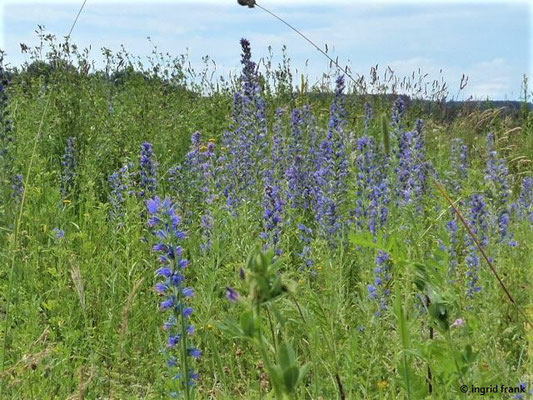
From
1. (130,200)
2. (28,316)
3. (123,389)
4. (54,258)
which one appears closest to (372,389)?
(123,389)

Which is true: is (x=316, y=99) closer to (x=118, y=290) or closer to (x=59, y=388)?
(x=118, y=290)

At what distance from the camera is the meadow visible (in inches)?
54.5

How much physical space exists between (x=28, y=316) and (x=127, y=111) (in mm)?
4339

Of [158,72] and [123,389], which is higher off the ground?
[158,72]

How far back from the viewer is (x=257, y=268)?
765 millimetres

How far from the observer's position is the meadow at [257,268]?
138 cm

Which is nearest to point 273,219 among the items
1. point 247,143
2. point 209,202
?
point 209,202

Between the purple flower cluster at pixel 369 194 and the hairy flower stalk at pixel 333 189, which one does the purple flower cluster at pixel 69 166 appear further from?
the purple flower cluster at pixel 369 194

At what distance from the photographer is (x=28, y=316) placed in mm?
2746

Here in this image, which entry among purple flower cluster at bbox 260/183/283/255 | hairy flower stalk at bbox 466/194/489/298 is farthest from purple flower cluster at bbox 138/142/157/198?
hairy flower stalk at bbox 466/194/489/298

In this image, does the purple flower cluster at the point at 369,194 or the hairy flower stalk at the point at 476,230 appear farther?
the purple flower cluster at the point at 369,194

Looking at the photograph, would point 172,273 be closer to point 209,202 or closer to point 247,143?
point 209,202

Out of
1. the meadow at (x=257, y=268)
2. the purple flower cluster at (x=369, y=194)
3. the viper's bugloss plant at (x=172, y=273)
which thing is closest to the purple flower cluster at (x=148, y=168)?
the meadow at (x=257, y=268)

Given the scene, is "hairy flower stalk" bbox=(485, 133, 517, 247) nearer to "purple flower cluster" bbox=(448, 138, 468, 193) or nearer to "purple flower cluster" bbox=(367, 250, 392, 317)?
"purple flower cluster" bbox=(367, 250, 392, 317)
